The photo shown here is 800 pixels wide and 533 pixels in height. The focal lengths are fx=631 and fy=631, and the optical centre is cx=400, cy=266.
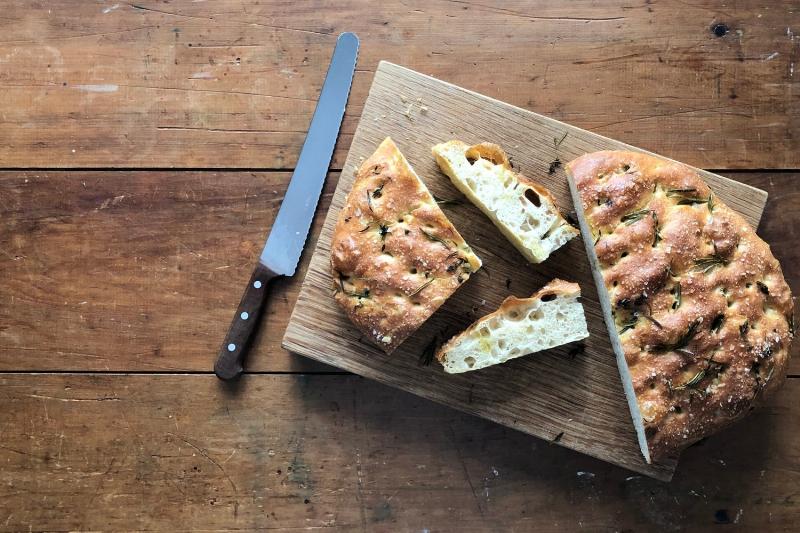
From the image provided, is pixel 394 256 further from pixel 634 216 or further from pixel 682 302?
pixel 682 302

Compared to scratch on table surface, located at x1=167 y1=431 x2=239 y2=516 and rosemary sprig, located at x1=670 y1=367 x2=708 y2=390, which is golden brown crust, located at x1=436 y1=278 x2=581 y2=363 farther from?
scratch on table surface, located at x1=167 y1=431 x2=239 y2=516

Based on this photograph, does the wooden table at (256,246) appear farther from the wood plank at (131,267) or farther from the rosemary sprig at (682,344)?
the rosemary sprig at (682,344)

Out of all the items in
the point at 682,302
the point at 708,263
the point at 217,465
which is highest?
the point at 708,263

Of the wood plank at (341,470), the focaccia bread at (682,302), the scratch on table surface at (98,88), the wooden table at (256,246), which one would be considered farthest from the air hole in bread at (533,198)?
the scratch on table surface at (98,88)

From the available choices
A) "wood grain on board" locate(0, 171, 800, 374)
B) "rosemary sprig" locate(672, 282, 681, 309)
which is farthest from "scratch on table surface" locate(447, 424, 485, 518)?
"rosemary sprig" locate(672, 282, 681, 309)

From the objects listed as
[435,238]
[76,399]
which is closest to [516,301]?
[435,238]

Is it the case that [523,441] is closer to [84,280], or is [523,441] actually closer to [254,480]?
[254,480]
